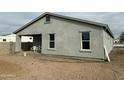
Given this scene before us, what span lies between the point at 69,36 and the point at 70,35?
0.15m

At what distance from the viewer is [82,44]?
1306 centimetres

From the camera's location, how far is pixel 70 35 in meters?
13.7

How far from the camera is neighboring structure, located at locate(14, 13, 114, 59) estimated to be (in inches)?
478

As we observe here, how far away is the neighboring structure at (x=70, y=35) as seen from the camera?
39.9 ft

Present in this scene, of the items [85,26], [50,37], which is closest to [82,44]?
[85,26]

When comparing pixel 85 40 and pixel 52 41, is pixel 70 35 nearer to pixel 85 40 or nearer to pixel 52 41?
pixel 85 40

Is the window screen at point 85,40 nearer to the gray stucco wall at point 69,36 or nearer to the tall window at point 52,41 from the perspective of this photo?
the gray stucco wall at point 69,36

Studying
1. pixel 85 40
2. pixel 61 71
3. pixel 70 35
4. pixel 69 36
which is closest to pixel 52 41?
pixel 69 36

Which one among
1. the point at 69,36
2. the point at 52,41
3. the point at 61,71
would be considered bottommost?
the point at 61,71

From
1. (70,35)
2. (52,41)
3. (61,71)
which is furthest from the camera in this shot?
(52,41)

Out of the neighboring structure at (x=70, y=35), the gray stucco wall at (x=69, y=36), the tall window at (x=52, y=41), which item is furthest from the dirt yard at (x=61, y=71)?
the tall window at (x=52, y=41)

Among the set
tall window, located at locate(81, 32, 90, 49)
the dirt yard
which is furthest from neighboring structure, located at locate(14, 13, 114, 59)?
the dirt yard

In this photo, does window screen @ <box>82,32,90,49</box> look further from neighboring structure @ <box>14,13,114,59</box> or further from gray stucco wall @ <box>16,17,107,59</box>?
gray stucco wall @ <box>16,17,107,59</box>
